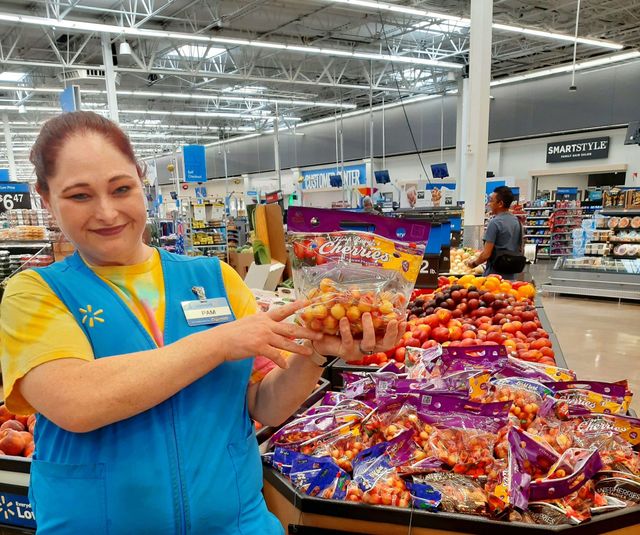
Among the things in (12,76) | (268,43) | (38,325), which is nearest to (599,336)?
(38,325)

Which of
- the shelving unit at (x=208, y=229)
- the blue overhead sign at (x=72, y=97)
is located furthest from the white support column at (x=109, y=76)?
the shelving unit at (x=208, y=229)

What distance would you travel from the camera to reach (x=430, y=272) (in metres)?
3.92

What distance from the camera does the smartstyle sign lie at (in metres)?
15.4

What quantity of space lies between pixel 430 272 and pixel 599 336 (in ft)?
12.5

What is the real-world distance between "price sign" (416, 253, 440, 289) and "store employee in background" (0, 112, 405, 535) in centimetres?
293

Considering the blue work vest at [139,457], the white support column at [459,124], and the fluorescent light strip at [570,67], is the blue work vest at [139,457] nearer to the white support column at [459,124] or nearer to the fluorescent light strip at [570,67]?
the white support column at [459,124]

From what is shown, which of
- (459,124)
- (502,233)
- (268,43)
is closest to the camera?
(502,233)

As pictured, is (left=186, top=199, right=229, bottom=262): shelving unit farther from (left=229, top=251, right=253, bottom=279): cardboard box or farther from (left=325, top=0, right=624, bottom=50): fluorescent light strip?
(left=325, top=0, right=624, bottom=50): fluorescent light strip

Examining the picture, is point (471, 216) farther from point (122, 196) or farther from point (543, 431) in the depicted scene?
point (122, 196)

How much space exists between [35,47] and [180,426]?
15679 millimetres

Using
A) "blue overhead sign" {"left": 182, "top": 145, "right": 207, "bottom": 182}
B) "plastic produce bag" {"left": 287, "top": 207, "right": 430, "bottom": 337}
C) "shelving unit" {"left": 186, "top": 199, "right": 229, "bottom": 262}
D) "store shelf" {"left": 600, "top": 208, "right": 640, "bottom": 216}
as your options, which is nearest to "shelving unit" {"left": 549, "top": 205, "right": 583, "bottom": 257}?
"store shelf" {"left": 600, "top": 208, "right": 640, "bottom": 216}

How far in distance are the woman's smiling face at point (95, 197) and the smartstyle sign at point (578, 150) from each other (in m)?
17.6

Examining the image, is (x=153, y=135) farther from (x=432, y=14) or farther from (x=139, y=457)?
(x=139, y=457)

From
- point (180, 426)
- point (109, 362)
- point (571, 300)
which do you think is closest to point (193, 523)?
point (180, 426)
